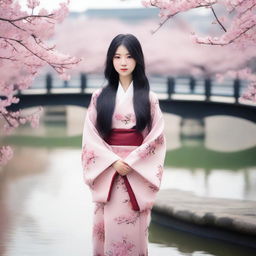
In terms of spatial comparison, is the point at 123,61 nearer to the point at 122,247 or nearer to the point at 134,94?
the point at 134,94

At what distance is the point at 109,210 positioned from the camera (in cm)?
501

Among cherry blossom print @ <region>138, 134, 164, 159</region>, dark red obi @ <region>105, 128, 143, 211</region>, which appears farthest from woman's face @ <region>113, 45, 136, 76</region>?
cherry blossom print @ <region>138, 134, 164, 159</region>

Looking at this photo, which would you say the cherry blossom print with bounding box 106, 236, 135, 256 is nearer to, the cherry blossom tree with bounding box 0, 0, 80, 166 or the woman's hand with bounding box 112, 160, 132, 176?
the woman's hand with bounding box 112, 160, 132, 176

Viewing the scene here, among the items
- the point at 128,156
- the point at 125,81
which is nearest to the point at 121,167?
the point at 128,156

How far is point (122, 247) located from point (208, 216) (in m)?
2.88

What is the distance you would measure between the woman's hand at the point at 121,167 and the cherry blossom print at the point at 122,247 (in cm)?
47

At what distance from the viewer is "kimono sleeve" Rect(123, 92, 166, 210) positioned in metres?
4.94

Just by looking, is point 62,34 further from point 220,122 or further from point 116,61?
point 116,61

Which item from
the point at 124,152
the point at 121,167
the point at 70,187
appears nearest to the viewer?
the point at 121,167

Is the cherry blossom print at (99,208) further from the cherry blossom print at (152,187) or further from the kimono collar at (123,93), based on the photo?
the kimono collar at (123,93)

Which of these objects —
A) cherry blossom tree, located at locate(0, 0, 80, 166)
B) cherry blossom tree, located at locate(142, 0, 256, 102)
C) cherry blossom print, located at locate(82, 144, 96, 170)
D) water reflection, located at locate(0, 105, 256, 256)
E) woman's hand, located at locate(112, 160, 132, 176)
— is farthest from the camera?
water reflection, located at locate(0, 105, 256, 256)

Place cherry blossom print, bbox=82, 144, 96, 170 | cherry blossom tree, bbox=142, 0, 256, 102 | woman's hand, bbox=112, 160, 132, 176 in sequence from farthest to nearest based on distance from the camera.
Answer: cherry blossom tree, bbox=142, 0, 256, 102
cherry blossom print, bbox=82, 144, 96, 170
woman's hand, bbox=112, 160, 132, 176

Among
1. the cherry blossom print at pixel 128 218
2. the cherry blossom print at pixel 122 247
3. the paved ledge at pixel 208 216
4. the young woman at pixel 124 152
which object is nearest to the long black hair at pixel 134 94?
the young woman at pixel 124 152

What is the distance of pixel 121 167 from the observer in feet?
16.1
